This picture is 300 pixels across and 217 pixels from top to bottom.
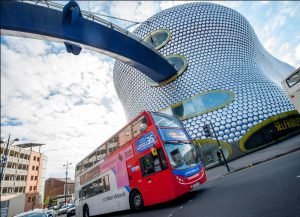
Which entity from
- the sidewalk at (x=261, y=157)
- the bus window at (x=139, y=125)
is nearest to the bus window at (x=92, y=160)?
the bus window at (x=139, y=125)

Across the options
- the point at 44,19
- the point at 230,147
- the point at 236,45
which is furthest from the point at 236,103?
the point at 44,19

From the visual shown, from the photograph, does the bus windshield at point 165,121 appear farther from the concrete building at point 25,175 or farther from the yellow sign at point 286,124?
the concrete building at point 25,175

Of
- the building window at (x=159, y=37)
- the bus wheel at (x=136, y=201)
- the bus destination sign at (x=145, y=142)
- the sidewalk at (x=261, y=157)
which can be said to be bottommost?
the bus wheel at (x=136, y=201)

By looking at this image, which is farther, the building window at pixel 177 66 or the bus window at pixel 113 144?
the building window at pixel 177 66

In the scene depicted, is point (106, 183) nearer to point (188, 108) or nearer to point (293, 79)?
point (293, 79)

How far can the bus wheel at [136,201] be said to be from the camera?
7192mm

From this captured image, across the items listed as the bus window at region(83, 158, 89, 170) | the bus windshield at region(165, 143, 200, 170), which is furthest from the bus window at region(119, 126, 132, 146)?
the bus window at region(83, 158, 89, 170)

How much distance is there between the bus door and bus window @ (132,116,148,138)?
1.06 meters

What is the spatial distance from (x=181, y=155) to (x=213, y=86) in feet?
58.2

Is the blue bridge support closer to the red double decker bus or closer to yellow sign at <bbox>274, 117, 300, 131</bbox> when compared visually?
the red double decker bus

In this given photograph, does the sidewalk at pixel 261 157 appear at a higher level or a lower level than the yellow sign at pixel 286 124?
lower

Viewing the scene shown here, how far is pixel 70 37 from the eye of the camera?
40.6 feet

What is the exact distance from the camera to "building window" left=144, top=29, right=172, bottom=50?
28375 millimetres

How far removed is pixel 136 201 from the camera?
7410 millimetres
